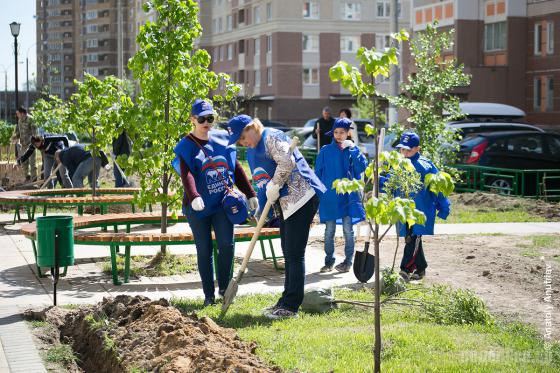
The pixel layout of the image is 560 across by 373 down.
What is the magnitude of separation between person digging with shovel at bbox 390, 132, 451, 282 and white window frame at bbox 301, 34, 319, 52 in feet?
200

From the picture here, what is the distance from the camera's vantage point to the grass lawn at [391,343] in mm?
6160

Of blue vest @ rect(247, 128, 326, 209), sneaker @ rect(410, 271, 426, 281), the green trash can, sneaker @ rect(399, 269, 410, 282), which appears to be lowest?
sneaker @ rect(410, 271, 426, 281)

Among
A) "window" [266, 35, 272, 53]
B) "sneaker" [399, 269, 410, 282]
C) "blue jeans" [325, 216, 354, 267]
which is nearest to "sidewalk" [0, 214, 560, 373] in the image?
"blue jeans" [325, 216, 354, 267]

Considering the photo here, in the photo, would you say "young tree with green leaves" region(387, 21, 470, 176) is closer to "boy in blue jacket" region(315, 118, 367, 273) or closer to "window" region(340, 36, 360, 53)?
"boy in blue jacket" region(315, 118, 367, 273)

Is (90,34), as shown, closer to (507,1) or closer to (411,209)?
(507,1)

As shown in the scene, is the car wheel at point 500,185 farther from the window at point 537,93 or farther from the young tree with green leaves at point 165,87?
the window at point 537,93

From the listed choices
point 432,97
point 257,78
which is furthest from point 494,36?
point 257,78

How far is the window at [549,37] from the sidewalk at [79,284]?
109 ft

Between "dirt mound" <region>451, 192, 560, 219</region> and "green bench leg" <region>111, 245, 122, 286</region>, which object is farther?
"dirt mound" <region>451, 192, 560, 219</region>

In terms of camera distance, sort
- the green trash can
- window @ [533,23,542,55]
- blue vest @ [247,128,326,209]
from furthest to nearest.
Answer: window @ [533,23,542,55], the green trash can, blue vest @ [247,128,326,209]

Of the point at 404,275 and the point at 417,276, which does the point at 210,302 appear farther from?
the point at 417,276

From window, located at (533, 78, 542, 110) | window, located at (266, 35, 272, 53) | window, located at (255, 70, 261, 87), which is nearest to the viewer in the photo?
window, located at (533, 78, 542, 110)

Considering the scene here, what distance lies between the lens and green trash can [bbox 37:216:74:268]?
347 inches

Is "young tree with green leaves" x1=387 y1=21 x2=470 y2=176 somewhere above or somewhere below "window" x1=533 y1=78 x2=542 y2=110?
below
